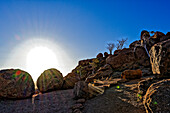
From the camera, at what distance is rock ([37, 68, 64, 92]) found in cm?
907

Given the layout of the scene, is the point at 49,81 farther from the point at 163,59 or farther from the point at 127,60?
the point at 127,60

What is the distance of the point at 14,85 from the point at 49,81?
3.20 metres

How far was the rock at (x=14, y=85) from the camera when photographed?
6.33m

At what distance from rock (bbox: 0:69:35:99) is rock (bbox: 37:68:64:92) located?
152 cm

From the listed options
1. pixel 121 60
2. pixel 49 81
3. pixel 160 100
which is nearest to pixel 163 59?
pixel 160 100

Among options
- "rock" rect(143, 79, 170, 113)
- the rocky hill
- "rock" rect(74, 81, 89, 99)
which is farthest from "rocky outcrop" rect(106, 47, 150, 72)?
"rock" rect(143, 79, 170, 113)

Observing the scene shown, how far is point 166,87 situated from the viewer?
2.86 metres

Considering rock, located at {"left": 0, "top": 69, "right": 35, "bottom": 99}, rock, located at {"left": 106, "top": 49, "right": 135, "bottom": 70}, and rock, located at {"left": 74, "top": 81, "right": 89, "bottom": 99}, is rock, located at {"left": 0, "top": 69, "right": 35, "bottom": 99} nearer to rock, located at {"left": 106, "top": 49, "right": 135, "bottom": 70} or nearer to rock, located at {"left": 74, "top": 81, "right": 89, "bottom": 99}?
rock, located at {"left": 74, "top": 81, "right": 89, "bottom": 99}

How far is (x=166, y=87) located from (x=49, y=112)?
511cm

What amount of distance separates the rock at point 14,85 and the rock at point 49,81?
1.52 metres

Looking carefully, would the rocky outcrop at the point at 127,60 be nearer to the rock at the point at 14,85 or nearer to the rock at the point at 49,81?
the rock at the point at 49,81

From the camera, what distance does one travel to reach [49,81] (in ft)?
30.7

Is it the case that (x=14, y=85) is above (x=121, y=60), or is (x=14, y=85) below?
below

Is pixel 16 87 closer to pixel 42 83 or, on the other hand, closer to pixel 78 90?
pixel 42 83
